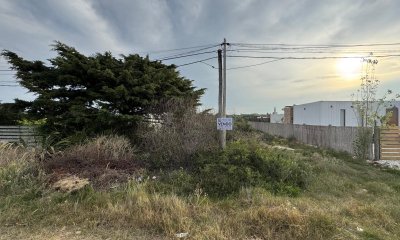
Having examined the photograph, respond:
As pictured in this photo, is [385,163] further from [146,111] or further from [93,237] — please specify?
[93,237]

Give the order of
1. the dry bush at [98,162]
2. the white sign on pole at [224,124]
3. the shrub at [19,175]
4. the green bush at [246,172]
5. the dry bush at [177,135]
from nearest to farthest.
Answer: the shrub at [19,175]
the green bush at [246,172]
the dry bush at [98,162]
the dry bush at [177,135]
the white sign on pole at [224,124]

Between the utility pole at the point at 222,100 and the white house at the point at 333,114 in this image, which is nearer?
the utility pole at the point at 222,100

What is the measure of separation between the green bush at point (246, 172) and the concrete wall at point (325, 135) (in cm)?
785

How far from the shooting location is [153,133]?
9352 millimetres

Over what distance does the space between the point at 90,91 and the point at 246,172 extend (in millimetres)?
6857

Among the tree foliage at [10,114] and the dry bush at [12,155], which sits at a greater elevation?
the tree foliage at [10,114]

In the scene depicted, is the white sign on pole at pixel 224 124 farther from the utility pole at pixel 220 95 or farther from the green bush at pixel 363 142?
Answer: the green bush at pixel 363 142

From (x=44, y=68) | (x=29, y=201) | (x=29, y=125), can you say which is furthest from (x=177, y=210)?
(x=29, y=125)

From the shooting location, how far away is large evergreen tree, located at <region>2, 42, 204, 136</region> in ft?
35.1

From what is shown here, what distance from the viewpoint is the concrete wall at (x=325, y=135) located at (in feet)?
49.0

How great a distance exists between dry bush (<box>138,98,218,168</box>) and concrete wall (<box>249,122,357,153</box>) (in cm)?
805

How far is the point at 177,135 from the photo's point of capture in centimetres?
881

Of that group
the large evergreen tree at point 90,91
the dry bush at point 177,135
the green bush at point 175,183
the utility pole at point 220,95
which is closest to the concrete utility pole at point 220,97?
the utility pole at point 220,95

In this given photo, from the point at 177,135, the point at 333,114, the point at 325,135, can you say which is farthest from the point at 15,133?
the point at 333,114
